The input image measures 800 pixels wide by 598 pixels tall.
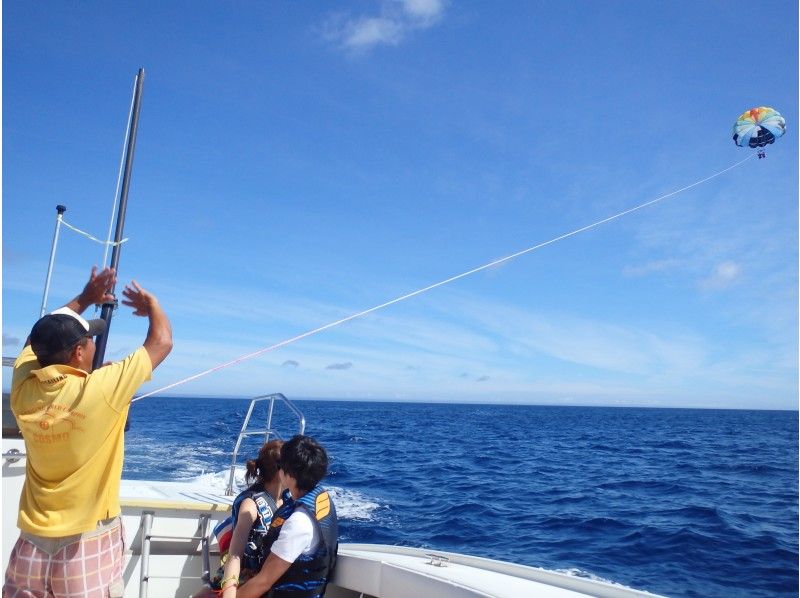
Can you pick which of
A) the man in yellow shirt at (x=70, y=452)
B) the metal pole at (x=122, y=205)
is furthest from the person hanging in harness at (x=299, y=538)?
the metal pole at (x=122, y=205)

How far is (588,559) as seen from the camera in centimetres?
855

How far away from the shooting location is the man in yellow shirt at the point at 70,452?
1.71 meters

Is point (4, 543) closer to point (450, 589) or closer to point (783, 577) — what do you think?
point (450, 589)

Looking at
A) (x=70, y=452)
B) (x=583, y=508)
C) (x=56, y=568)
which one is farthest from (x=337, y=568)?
(x=583, y=508)

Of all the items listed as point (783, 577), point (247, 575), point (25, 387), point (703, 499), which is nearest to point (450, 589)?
point (247, 575)

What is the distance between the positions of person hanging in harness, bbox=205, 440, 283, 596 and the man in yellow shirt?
1047 mm

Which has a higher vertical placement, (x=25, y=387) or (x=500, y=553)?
(x=25, y=387)

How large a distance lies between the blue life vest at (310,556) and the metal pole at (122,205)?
42.6 inches

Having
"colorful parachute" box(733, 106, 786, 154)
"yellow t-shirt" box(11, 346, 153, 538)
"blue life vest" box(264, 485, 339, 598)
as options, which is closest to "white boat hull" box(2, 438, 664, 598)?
"blue life vest" box(264, 485, 339, 598)

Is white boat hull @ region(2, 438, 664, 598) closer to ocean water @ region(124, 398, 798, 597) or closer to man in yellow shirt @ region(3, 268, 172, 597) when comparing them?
man in yellow shirt @ region(3, 268, 172, 597)

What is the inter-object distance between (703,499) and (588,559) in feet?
20.8

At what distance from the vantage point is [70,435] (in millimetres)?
1702

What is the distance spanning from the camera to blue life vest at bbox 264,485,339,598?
8.73 ft

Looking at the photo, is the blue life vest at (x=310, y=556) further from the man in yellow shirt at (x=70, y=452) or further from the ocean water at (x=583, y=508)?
the ocean water at (x=583, y=508)
